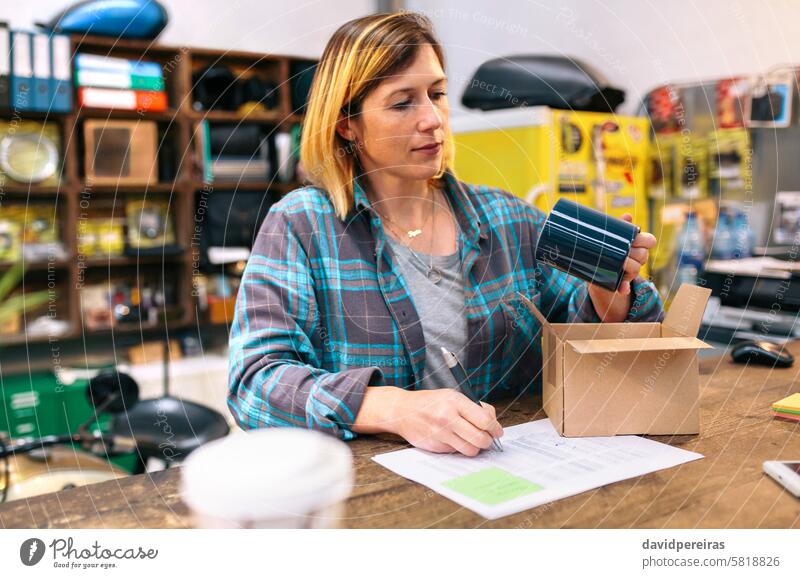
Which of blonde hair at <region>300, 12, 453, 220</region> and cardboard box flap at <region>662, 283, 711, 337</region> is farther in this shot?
blonde hair at <region>300, 12, 453, 220</region>

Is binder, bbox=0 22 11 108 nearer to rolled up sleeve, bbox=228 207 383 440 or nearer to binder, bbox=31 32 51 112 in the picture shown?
binder, bbox=31 32 51 112

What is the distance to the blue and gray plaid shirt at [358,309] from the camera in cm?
98

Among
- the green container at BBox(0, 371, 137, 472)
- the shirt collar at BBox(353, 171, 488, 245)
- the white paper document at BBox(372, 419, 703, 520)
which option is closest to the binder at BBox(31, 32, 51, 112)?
the green container at BBox(0, 371, 137, 472)

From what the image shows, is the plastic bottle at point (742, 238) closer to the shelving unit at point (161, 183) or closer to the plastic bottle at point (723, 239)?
the plastic bottle at point (723, 239)

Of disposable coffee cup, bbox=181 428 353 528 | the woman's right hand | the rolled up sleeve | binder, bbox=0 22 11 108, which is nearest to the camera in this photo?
disposable coffee cup, bbox=181 428 353 528

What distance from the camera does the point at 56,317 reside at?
10.1ft

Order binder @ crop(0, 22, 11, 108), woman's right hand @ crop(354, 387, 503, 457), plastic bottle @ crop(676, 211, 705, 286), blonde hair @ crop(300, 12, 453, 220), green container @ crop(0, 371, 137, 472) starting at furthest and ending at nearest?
green container @ crop(0, 371, 137, 472), binder @ crop(0, 22, 11, 108), plastic bottle @ crop(676, 211, 705, 286), blonde hair @ crop(300, 12, 453, 220), woman's right hand @ crop(354, 387, 503, 457)

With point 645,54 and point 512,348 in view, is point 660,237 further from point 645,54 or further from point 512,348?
point 512,348

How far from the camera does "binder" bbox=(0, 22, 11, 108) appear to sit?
8.33ft

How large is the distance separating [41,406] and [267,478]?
256 cm

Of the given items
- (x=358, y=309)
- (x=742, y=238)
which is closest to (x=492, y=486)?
(x=358, y=309)

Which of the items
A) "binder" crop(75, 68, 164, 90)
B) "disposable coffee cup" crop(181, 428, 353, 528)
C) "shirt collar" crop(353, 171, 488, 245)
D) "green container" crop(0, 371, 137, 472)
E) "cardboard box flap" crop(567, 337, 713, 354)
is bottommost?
"green container" crop(0, 371, 137, 472)

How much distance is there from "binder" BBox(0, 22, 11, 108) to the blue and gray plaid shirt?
189cm

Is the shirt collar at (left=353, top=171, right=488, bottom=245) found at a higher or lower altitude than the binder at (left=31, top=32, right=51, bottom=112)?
lower
